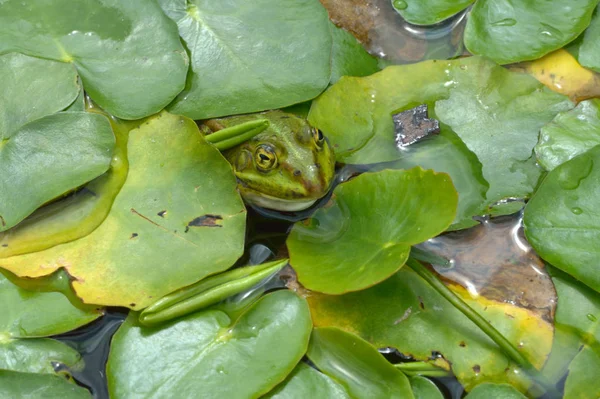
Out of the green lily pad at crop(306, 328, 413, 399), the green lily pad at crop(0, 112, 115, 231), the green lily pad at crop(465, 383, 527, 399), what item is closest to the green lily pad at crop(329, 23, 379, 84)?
the green lily pad at crop(0, 112, 115, 231)

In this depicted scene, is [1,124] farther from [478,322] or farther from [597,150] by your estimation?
[597,150]

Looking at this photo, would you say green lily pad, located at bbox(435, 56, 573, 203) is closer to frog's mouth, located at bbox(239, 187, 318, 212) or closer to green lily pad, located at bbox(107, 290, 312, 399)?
frog's mouth, located at bbox(239, 187, 318, 212)

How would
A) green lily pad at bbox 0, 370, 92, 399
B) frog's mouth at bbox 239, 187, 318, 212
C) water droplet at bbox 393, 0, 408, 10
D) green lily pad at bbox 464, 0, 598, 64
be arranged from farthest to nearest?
water droplet at bbox 393, 0, 408, 10 < green lily pad at bbox 464, 0, 598, 64 < frog's mouth at bbox 239, 187, 318, 212 < green lily pad at bbox 0, 370, 92, 399

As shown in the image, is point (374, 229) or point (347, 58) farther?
point (347, 58)

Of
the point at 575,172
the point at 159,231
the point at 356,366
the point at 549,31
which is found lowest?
the point at 356,366

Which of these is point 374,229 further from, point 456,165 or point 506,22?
point 506,22

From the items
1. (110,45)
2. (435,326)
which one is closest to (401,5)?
(110,45)

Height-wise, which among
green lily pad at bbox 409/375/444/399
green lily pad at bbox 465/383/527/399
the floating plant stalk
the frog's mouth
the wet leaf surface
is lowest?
green lily pad at bbox 409/375/444/399

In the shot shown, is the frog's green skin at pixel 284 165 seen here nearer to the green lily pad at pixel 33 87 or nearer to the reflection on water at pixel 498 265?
the reflection on water at pixel 498 265
